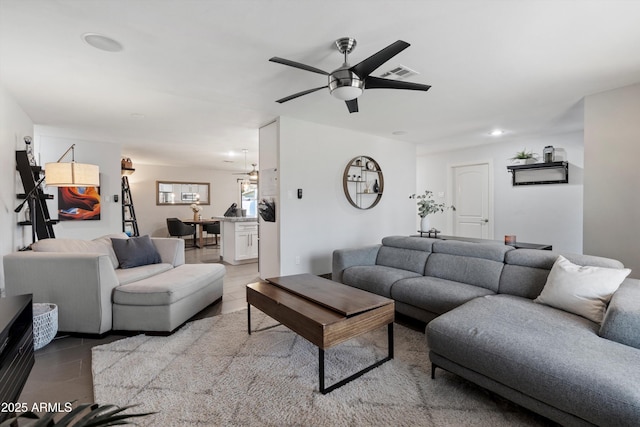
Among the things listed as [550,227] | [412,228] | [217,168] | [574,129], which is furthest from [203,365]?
[217,168]

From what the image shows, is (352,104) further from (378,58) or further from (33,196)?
Answer: (33,196)

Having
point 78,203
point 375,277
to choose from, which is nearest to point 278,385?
point 375,277

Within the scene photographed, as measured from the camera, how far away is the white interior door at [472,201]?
250 inches

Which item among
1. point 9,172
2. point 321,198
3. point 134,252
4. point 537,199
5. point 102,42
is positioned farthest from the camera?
point 537,199

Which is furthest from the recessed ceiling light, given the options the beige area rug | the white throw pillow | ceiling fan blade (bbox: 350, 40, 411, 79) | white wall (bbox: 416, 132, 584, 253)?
white wall (bbox: 416, 132, 584, 253)

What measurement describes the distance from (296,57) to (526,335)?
8.27 ft

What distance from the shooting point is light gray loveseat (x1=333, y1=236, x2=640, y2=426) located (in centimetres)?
140

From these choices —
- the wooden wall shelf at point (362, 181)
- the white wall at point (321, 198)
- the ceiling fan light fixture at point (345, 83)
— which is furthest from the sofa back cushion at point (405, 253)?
the ceiling fan light fixture at point (345, 83)

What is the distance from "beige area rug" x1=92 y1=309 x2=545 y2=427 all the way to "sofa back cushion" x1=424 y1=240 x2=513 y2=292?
2.53ft

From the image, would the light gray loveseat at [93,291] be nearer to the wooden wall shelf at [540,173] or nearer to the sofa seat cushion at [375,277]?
the sofa seat cushion at [375,277]

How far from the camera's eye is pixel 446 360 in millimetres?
1972

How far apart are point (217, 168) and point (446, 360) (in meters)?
8.89

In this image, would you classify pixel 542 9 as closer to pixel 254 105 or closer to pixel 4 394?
pixel 254 105

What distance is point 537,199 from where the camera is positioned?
5648 mm
